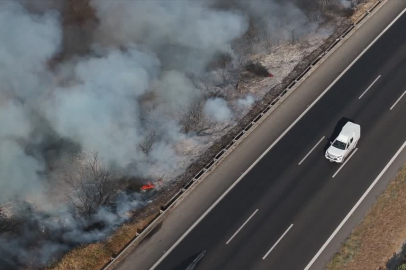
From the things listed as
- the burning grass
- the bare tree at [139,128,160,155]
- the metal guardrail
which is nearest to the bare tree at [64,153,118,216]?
the burning grass

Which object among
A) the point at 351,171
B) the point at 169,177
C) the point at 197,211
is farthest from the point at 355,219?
the point at 169,177

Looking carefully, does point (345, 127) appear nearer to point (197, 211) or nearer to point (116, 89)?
point (197, 211)

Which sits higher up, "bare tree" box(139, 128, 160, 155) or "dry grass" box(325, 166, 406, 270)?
"bare tree" box(139, 128, 160, 155)

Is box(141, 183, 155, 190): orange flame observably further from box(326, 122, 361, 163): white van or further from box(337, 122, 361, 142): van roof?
box(337, 122, 361, 142): van roof

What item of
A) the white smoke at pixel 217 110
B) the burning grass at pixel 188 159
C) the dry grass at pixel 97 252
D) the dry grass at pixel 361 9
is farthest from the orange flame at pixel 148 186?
the dry grass at pixel 361 9

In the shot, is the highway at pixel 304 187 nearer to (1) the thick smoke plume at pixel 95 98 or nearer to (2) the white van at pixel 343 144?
(2) the white van at pixel 343 144

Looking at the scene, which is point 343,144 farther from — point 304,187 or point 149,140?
point 149,140
